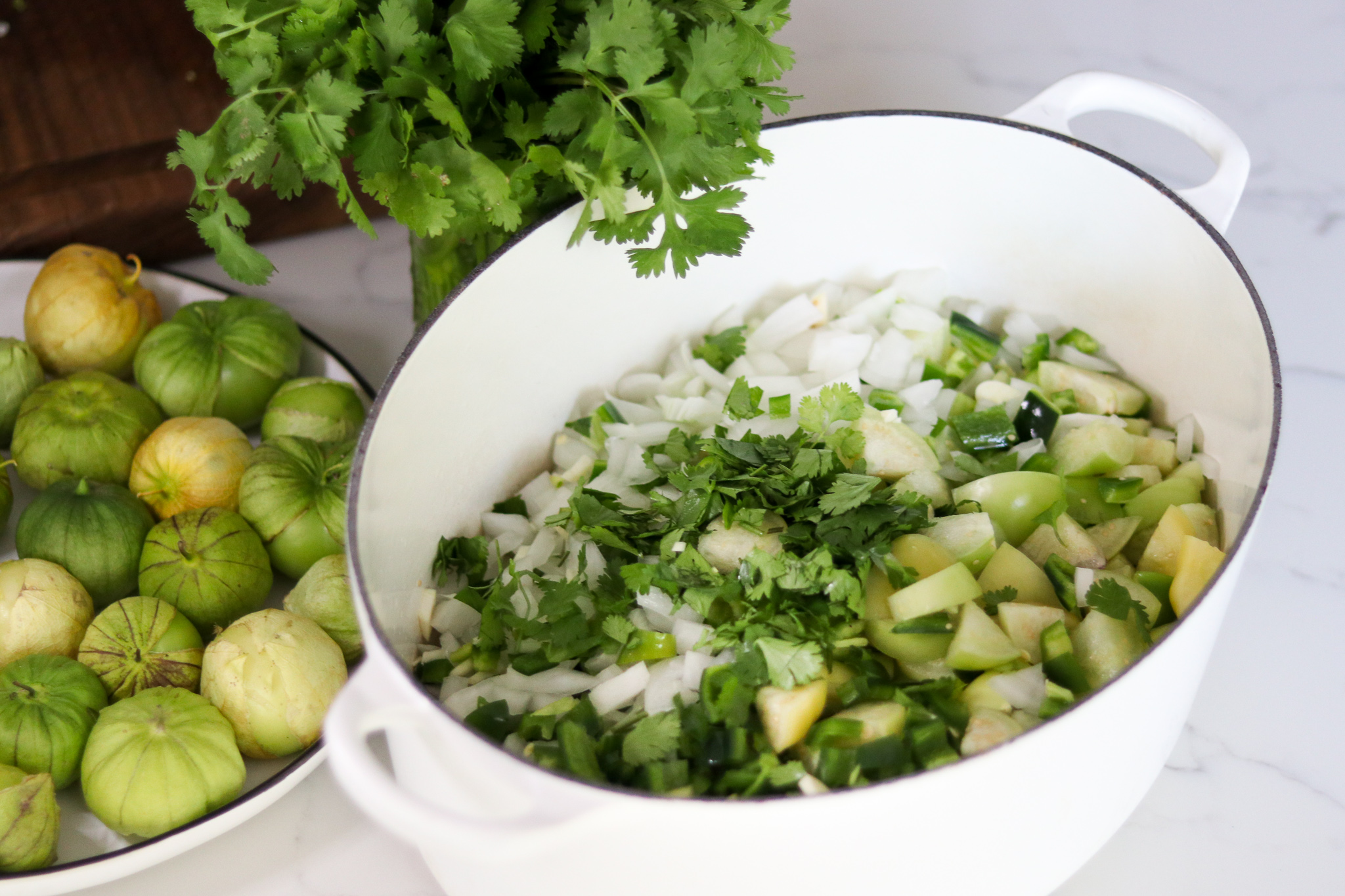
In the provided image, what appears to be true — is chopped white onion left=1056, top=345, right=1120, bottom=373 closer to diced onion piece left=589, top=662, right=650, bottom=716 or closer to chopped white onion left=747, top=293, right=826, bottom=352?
chopped white onion left=747, top=293, right=826, bottom=352

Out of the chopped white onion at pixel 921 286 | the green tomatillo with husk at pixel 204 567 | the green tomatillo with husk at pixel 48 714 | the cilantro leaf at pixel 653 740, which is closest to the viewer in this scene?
the cilantro leaf at pixel 653 740

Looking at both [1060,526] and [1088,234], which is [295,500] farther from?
[1088,234]

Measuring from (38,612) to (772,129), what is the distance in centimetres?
75

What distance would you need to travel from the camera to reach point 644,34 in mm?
845

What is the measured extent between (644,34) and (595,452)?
382 mm

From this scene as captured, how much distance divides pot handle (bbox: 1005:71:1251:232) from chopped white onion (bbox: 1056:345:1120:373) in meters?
0.16

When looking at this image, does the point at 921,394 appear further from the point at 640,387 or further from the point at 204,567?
the point at 204,567

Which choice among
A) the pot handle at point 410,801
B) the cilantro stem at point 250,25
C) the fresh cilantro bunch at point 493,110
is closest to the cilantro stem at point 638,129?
the fresh cilantro bunch at point 493,110

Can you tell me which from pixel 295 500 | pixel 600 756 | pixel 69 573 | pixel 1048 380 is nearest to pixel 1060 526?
pixel 1048 380

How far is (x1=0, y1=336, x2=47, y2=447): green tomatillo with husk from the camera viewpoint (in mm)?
1146

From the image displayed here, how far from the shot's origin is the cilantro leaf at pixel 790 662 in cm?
79

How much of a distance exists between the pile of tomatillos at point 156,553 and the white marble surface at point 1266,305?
4.3 inches

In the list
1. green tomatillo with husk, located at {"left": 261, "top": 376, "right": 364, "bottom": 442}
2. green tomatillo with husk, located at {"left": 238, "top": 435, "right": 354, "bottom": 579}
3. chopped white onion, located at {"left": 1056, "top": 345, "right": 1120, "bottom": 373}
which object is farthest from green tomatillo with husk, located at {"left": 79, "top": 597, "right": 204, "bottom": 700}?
chopped white onion, located at {"left": 1056, "top": 345, "right": 1120, "bottom": 373}

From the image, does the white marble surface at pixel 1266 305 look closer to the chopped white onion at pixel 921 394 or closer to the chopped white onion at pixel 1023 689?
the chopped white onion at pixel 1023 689
